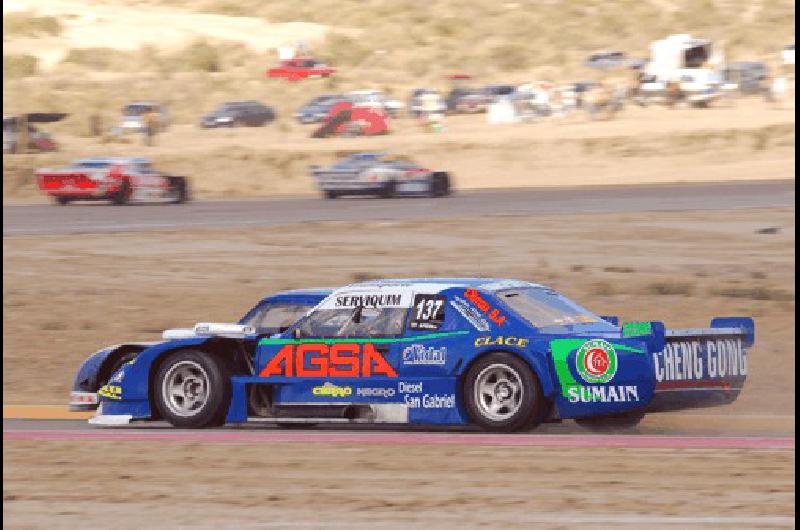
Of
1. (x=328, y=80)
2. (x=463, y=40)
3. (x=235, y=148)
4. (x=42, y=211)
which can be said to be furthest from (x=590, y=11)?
(x=42, y=211)

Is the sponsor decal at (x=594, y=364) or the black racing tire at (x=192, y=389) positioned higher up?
the sponsor decal at (x=594, y=364)

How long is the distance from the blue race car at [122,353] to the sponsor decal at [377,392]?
1.23 meters

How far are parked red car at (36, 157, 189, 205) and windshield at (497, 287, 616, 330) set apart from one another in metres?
25.2

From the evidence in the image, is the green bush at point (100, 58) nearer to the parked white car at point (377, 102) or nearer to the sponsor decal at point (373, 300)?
the parked white car at point (377, 102)

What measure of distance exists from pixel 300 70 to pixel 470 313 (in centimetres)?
4991

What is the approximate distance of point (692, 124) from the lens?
46688 mm

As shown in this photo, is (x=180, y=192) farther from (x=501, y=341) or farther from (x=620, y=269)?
(x=501, y=341)

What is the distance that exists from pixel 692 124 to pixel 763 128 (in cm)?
257

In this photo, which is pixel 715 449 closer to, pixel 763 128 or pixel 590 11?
pixel 763 128

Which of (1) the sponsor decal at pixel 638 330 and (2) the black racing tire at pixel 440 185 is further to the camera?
(2) the black racing tire at pixel 440 185

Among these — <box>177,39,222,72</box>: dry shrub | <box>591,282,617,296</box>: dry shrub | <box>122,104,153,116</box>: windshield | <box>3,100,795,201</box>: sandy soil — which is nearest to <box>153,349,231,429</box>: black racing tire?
<box>591,282,617,296</box>: dry shrub

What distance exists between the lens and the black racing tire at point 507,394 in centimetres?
1207

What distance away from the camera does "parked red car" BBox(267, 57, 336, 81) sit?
6134 cm

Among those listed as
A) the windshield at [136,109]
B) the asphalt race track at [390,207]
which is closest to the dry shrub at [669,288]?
the asphalt race track at [390,207]
